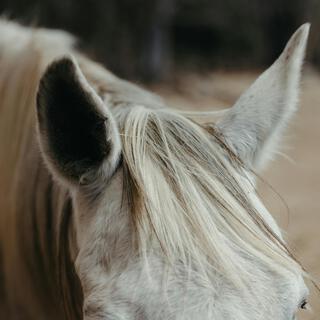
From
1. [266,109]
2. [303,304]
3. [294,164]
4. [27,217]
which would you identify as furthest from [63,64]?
[294,164]

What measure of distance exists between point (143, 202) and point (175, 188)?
0.09 m

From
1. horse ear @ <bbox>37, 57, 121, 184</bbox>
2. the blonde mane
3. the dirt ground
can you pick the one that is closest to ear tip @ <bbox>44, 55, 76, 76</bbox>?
horse ear @ <bbox>37, 57, 121, 184</bbox>

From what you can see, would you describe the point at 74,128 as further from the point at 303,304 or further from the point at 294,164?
the point at 294,164

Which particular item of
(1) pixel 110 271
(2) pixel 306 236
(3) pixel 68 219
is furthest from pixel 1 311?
(2) pixel 306 236

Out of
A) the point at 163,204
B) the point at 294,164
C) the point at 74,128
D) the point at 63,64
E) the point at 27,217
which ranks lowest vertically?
the point at 294,164

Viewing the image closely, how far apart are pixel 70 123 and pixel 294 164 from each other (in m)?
3.94

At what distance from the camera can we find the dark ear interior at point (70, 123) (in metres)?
1.63

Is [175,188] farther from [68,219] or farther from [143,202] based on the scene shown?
[68,219]

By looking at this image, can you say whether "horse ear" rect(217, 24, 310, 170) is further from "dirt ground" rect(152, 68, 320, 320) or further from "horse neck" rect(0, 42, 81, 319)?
"horse neck" rect(0, 42, 81, 319)

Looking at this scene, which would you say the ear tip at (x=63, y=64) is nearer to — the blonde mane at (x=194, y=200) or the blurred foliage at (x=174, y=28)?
the blonde mane at (x=194, y=200)

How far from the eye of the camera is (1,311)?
8.61ft

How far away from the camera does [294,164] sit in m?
5.45

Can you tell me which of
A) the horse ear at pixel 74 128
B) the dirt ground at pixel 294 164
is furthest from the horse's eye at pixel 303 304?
the horse ear at pixel 74 128

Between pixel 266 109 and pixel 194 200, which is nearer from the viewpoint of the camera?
pixel 194 200
